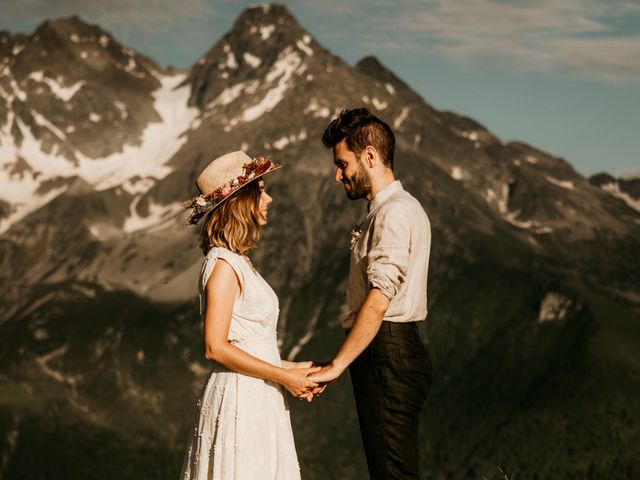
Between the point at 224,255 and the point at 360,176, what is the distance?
183 centimetres

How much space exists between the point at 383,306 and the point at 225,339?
1.86m

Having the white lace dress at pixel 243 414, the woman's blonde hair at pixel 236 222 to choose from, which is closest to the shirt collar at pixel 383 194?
the woman's blonde hair at pixel 236 222

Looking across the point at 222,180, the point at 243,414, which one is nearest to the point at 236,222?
the point at 222,180

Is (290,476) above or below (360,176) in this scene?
below

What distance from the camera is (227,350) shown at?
40.6ft

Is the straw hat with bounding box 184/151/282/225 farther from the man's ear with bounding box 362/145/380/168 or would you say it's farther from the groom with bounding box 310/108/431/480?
the man's ear with bounding box 362/145/380/168

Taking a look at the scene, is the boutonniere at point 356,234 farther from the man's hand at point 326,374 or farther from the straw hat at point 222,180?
the man's hand at point 326,374

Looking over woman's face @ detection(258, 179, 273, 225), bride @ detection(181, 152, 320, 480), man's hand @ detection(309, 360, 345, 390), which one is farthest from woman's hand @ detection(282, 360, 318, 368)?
woman's face @ detection(258, 179, 273, 225)

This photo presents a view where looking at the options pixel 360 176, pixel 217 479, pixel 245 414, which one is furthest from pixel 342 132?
pixel 217 479

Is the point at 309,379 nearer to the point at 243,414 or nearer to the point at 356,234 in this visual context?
the point at 243,414

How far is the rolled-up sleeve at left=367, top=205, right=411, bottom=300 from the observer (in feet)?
39.4

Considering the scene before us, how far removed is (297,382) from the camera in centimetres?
1260

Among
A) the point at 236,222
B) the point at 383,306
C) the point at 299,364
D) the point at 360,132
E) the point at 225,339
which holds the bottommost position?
the point at 299,364

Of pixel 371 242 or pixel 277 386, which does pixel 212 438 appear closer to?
pixel 277 386
